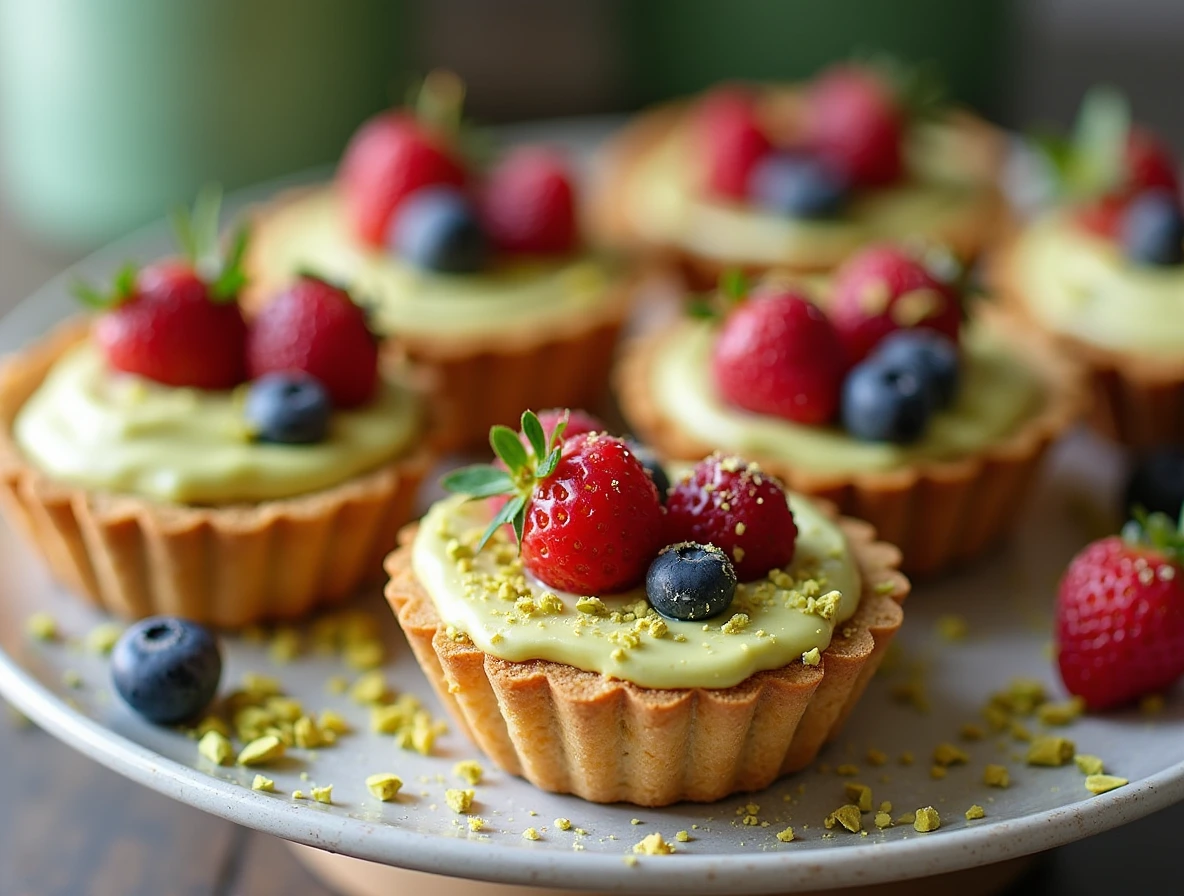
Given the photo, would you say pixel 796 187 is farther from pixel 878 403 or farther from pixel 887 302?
pixel 878 403

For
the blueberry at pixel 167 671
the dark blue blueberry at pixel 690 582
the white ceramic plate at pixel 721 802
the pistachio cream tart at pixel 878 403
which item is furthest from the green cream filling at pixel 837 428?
the blueberry at pixel 167 671

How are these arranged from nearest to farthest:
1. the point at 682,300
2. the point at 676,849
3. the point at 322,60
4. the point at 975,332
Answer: the point at 676,849 → the point at 975,332 → the point at 682,300 → the point at 322,60

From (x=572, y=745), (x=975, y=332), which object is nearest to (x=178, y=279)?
(x=572, y=745)

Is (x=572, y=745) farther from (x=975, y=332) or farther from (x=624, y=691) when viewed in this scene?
(x=975, y=332)

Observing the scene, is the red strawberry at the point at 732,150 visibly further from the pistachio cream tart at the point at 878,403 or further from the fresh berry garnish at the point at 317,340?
the fresh berry garnish at the point at 317,340

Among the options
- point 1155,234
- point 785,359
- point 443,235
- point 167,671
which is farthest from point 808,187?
point 167,671

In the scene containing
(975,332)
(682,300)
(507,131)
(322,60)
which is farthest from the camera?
(507,131)

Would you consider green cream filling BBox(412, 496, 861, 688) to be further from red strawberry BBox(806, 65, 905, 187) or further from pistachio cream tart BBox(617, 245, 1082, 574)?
red strawberry BBox(806, 65, 905, 187)
